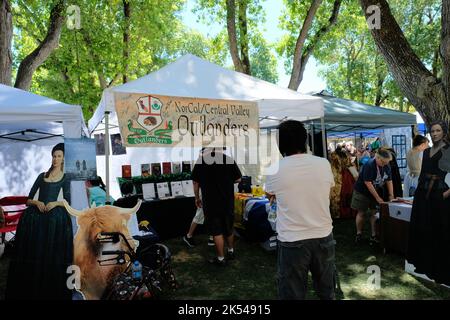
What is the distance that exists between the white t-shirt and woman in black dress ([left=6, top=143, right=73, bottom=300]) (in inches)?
88.2

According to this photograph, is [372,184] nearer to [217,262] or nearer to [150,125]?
[217,262]

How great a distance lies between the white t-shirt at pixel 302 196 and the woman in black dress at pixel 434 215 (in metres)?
1.95

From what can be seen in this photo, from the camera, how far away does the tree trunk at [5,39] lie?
657cm

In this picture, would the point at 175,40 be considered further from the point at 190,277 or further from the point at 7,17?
the point at 190,277

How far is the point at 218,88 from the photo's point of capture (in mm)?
4297

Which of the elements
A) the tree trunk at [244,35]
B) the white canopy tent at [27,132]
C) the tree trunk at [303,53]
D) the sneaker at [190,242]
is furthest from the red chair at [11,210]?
the tree trunk at [303,53]

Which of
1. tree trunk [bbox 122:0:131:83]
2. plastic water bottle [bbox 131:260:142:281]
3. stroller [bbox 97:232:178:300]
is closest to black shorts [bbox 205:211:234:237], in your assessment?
stroller [bbox 97:232:178:300]

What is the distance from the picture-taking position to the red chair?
489cm

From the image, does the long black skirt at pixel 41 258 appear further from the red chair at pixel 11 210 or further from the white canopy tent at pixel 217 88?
the red chair at pixel 11 210

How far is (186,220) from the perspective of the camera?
222 inches

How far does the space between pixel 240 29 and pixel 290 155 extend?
866 centimetres

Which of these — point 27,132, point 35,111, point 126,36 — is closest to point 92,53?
point 126,36

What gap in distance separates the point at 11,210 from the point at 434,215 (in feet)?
19.4

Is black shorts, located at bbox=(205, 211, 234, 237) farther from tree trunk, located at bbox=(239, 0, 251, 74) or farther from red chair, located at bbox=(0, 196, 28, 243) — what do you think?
tree trunk, located at bbox=(239, 0, 251, 74)
